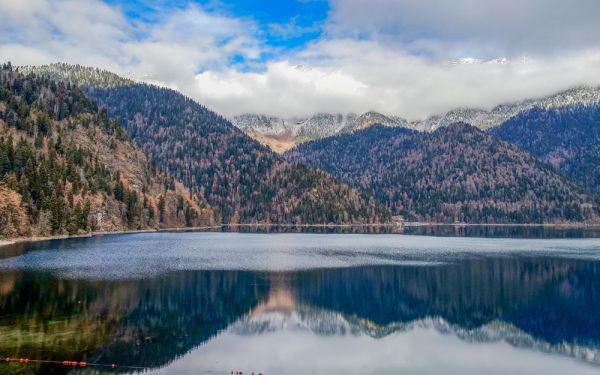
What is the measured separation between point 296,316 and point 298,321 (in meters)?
2.11

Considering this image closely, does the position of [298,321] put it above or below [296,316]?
below

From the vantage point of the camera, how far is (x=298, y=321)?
193ft

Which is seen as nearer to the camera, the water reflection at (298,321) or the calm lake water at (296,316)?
the calm lake water at (296,316)

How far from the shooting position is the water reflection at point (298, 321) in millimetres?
43594

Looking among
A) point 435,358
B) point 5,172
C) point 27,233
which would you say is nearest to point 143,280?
point 435,358

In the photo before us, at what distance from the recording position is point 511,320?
60688 millimetres

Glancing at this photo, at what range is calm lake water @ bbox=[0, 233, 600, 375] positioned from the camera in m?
43.2

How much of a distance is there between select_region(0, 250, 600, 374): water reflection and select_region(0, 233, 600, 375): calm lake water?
171mm

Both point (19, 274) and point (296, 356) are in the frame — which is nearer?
point (296, 356)

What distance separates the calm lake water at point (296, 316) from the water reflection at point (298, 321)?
0.56 feet

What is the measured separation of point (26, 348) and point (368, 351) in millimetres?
27491

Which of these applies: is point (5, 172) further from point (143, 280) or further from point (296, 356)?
point (296, 356)

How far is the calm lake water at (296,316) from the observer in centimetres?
4322

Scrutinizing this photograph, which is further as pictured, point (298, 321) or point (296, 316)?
point (296, 316)
